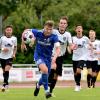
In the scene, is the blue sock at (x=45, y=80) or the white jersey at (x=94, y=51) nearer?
the blue sock at (x=45, y=80)

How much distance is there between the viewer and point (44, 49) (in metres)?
14.2

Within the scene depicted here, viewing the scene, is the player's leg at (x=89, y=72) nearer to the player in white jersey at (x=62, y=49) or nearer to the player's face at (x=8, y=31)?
the player's face at (x=8, y=31)

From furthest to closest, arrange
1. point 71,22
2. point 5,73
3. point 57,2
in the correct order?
point 57,2 → point 71,22 → point 5,73

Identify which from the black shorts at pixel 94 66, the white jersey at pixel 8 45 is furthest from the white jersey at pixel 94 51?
the white jersey at pixel 8 45

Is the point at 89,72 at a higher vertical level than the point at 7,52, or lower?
lower

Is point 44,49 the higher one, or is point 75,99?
point 44,49

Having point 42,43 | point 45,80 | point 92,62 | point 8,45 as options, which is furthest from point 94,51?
point 45,80

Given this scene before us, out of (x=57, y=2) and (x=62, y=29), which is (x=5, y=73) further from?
(x=57, y=2)

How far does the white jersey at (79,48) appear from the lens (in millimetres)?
19484

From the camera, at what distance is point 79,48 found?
65.1 ft

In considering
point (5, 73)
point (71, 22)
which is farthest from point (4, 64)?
point (71, 22)

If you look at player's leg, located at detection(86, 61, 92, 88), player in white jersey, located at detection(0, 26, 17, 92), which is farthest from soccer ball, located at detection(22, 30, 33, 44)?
player's leg, located at detection(86, 61, 92, 88)

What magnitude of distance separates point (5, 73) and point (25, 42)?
5.36 metres

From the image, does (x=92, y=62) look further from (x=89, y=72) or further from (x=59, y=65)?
(x=59, y=65)
